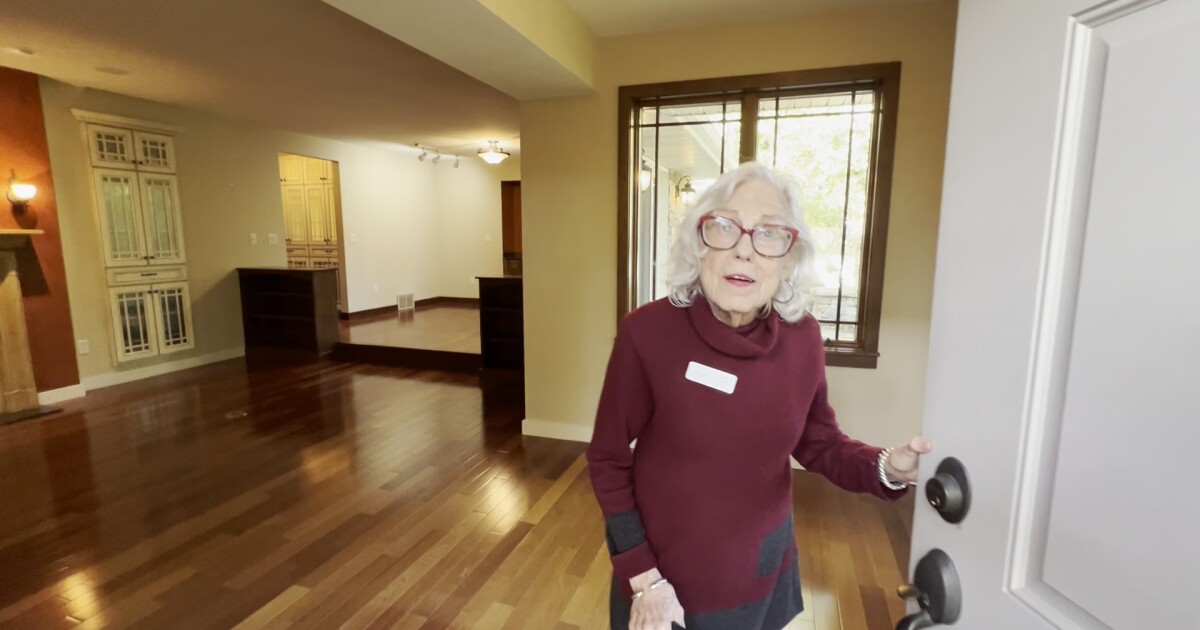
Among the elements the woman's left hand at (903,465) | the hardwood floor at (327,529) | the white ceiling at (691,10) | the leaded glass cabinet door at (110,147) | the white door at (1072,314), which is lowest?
the hardwood floor at (327,529)

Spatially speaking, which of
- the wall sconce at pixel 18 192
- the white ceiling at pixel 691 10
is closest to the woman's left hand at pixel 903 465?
the white ceiling at pixel 691 10

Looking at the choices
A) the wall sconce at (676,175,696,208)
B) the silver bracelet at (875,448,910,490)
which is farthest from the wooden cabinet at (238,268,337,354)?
the silver bracelet at (875,448,910,490)

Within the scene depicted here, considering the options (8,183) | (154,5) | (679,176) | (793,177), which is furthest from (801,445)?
(8,183)

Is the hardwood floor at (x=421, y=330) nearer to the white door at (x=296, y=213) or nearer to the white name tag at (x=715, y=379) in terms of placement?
the white door at (x=296, y=213)

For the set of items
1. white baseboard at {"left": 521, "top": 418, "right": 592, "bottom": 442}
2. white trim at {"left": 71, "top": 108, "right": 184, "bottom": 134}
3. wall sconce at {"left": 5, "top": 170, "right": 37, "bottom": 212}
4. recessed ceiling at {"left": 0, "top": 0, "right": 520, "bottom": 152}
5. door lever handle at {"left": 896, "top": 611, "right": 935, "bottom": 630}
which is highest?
recessed ceiling at {"left": 0, "top": 0, "right": 520, "bottom": 152}

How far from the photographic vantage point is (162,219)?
18.0ft

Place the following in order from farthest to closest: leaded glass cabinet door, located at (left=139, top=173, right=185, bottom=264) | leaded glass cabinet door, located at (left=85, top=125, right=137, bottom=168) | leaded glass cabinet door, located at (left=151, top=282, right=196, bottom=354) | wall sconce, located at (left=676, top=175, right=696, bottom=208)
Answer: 1. leaded glass cabinet door, located at (left=151, top=282, right=196, bottom=354)
2. leaded glass cabinet door, located at (left=139, top=173, right=185, bottom=264)
3. leaded glass cabinet door, located at (left=85, top=125, right=137, bottom=168)
4. wall sconce, located at (left=676, top=175, right=696, bottom=208)

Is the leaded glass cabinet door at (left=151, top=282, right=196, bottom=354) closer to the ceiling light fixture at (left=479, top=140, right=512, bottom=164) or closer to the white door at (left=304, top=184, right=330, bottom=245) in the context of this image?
the white door at (left=304, top=184, right=330, bottom=245)

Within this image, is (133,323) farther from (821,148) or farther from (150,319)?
(821,148)

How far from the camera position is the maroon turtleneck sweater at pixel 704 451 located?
1.00 m

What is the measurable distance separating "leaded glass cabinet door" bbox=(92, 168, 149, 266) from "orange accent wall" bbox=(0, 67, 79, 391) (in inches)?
16.1

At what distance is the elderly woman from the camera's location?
1.00 m

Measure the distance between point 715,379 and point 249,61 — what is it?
4.60 m

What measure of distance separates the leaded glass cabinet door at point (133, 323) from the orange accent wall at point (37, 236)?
41 centimetres
